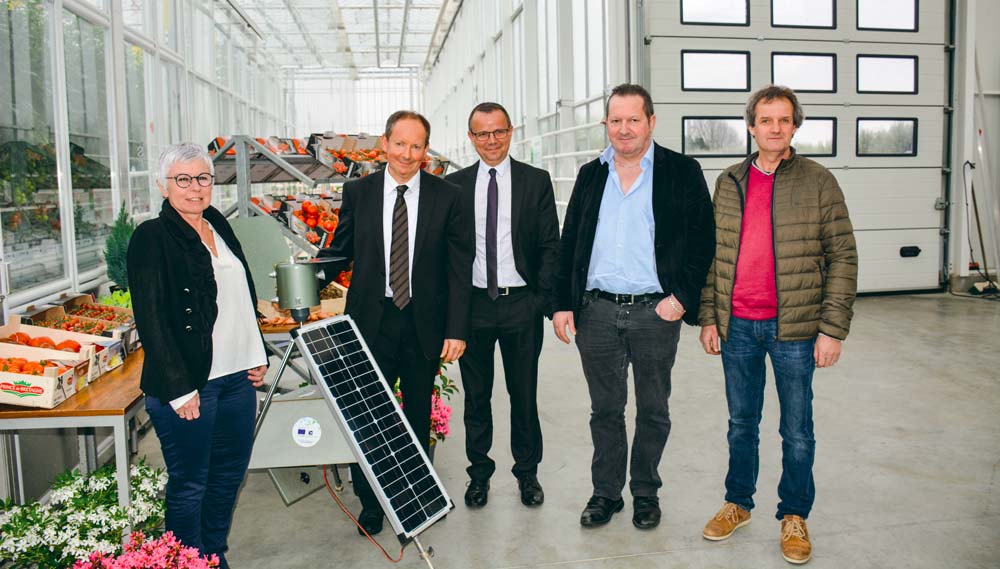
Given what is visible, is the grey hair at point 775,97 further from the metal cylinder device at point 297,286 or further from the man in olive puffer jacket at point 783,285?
the metal cylinder device at point 297,286

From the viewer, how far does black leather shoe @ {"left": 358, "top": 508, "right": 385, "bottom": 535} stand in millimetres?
3012

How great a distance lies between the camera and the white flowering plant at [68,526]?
2303 mm

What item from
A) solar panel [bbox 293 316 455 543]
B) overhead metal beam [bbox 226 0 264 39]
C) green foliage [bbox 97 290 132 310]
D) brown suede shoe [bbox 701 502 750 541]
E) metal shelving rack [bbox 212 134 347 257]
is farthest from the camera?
overhead metal beam [bbox 226 0 264 39]

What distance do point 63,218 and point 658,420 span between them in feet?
12.2

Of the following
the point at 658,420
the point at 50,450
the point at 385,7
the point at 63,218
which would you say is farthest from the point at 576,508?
the point at 385,7

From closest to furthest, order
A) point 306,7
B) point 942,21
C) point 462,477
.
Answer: point 462,477
point 942,21
point 306,7

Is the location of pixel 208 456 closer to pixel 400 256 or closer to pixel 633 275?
pixel 400 256

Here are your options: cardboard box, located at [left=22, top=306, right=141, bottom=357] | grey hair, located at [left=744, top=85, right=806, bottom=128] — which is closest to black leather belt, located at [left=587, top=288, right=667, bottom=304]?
grey hair, located at [left=744, top=85, right=806, bottom=128]

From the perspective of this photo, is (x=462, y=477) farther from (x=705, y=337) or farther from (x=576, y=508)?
(x=705, y=337)

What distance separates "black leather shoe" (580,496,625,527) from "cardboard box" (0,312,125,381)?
1865mm

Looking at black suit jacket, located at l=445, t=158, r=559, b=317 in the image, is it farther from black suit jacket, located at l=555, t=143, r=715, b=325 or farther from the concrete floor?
the concrete floor

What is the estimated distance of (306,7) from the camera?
20.4m

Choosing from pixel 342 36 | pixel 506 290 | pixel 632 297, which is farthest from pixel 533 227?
pixel 342 36

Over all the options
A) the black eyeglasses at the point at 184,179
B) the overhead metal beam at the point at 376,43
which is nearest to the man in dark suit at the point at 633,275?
the black eyeglasses at the point at 184,179
